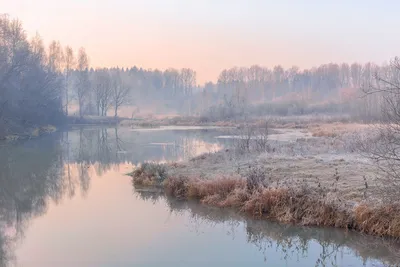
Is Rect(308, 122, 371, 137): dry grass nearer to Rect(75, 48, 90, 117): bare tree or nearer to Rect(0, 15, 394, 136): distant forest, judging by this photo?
Rect(0, 15, 394, 136): distant forest

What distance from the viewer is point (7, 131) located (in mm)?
31188

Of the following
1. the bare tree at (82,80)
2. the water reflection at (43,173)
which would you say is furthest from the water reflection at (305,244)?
the bare tree at (82,80)

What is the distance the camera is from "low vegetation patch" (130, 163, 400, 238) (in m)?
7.59

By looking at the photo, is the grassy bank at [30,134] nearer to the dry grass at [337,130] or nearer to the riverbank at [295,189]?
the riverbank at [295,189]

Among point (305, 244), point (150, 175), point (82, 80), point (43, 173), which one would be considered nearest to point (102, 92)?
point (82, 80)

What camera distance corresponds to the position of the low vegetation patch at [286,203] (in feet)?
24.9

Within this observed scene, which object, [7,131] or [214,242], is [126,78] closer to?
[7,131]

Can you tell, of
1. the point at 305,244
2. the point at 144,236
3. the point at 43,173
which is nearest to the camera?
the point at 305,244

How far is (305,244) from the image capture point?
7754 mm

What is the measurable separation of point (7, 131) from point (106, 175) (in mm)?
19654

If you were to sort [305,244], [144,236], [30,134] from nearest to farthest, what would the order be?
A: [305,244] < [144,236] < [30,134]

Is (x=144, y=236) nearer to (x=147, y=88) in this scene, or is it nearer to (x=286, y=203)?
(x=286, y=203)

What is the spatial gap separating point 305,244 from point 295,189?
150cm

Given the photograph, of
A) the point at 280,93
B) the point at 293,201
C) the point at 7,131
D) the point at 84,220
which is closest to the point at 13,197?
the point at 84,220
